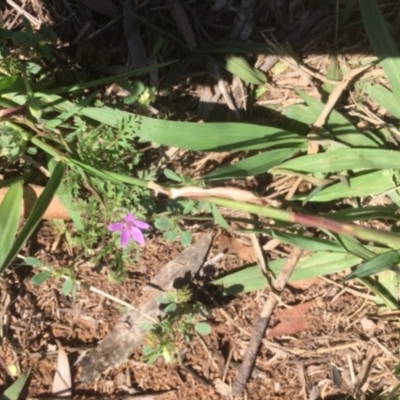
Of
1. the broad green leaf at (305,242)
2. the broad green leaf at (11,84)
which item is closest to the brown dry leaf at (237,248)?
the broad green leaf at (305,242)

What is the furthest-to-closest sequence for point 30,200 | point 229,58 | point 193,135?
1. point 229,58
2. point 30,200
3. point 193,135


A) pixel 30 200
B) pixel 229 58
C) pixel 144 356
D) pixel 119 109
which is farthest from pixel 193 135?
pixel 144 356

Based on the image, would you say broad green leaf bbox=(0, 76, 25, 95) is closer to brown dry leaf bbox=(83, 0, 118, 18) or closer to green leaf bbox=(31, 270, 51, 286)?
brown dry leaf bbox=(83, 0, 118, 18)

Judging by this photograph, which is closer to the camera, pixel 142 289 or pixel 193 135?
A: pixel 193 135

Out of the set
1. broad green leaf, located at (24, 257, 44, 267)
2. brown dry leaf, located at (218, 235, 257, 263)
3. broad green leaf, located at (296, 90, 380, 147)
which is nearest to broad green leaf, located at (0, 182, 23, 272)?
broad green leaf, located at (24, 257, 44, 267)

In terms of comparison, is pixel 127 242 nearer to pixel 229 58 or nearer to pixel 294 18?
pixel 229 58

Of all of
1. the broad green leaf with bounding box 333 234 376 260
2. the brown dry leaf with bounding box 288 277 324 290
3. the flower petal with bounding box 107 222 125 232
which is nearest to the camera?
the flower petal with bounding box 107 222 125 232
